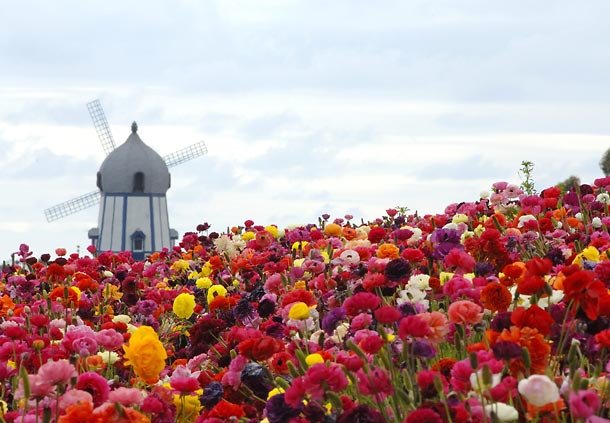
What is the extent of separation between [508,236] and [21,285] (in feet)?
13.2

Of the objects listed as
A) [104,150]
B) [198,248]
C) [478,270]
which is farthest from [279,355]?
[104,150]

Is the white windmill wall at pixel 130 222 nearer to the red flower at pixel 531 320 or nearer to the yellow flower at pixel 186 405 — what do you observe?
the yellow flower at pixel 186 405

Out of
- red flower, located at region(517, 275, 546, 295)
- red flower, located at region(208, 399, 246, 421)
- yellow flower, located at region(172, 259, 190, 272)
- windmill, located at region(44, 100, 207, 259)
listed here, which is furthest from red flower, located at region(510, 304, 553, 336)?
windmill, located at region(44, 100, 207, 259)

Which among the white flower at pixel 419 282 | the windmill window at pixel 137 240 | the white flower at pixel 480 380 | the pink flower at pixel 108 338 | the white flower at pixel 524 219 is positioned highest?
the windmill window at pixel 137 240

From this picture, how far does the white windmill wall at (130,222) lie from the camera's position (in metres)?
41.2

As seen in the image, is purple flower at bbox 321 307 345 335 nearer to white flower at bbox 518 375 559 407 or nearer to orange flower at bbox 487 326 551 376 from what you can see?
orange flower at bbox 487 326 551 376

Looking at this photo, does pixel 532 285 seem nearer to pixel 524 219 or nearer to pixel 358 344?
pixel 358 344

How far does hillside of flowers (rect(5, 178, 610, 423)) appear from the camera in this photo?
11.4ft

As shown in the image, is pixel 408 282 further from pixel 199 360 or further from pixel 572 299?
pixel 572 299

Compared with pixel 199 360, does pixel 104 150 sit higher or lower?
higher

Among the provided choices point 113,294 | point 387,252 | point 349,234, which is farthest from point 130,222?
point 387,252

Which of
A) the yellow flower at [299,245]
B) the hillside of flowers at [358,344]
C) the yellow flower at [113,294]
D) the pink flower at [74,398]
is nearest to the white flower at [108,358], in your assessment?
the hillside of flowers at [358,344]

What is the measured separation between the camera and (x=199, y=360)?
546 cm

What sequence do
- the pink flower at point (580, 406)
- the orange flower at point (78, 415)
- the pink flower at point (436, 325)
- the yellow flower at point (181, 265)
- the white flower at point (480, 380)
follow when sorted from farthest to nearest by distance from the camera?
the yellow flower at point (181, 265) < the pink flower at point (436, 325) < the orange flower at point (78, 415) < the white flower at point (480, 380) < the pink flower at point (580, 406)
